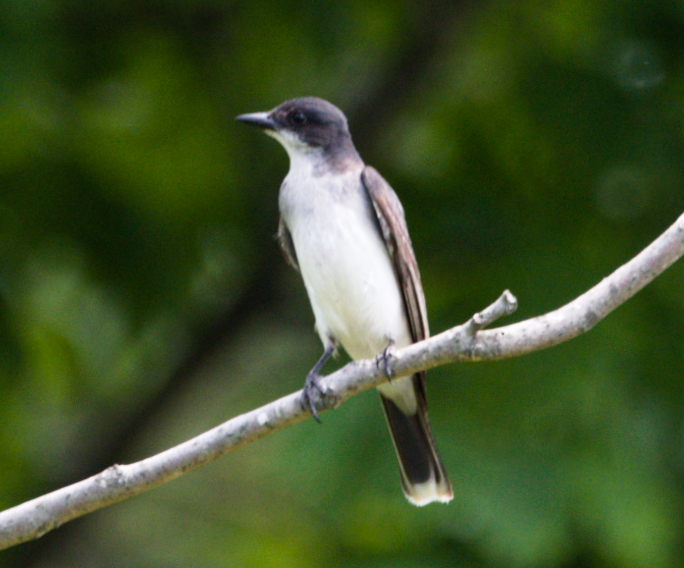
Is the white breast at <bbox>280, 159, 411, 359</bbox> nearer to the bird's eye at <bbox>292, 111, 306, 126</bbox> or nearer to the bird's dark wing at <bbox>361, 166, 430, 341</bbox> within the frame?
the bird's dark wing at <bbox>361, 166, 430, 341</bbox>

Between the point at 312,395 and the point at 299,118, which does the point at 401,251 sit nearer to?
the point at 299,118

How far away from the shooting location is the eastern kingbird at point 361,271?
5254 mm

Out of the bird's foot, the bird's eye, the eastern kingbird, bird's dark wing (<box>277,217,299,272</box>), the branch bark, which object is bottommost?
the branch bark

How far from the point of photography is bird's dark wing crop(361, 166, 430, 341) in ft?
17.4

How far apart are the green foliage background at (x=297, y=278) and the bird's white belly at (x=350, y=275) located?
1.29 feet

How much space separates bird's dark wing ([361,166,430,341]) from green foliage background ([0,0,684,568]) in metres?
0.34

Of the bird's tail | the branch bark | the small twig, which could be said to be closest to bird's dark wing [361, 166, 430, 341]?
the bird's tail

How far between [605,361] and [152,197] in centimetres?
305

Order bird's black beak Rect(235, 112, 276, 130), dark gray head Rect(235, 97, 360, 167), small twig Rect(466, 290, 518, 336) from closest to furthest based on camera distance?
small twig Rect(466, 290, 518, 336) < bird's black beak Rect(235, 112, 276, 130) < dark gray head Rect(235, 97, 360, 167)

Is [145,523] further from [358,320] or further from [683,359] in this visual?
[683,359]

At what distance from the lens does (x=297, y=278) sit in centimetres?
687

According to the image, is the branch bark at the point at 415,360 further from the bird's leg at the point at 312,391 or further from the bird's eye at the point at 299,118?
the bird's eye at the point at 299,118

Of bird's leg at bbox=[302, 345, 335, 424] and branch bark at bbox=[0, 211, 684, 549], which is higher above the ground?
bird's leg at bbox=[302, 345, 335, 424]

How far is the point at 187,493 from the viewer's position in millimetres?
7012
